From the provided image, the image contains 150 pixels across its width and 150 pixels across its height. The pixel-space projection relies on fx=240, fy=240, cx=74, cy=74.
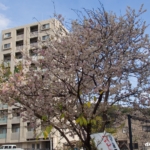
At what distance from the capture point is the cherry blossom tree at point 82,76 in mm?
5082

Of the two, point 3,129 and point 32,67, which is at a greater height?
point 32,67

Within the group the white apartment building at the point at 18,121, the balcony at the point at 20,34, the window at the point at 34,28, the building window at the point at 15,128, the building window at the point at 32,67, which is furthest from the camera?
the balcony at the point at 20,34

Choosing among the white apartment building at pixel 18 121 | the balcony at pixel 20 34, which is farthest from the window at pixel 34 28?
the balcony at pixel 20 34

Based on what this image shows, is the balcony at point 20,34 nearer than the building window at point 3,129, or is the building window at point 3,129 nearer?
the building window at point 3,129

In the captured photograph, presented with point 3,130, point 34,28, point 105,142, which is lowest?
point 105,142

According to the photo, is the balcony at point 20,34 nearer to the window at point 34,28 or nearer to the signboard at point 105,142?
the window at point 34,28

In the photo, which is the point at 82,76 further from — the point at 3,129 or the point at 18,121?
the point at 3,129

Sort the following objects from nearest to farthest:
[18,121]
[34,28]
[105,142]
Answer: [105,142], [18,121], [34,28]

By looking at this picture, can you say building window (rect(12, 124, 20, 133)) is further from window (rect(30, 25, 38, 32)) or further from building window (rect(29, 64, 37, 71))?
building window (rect(29, 64, 37, 71))

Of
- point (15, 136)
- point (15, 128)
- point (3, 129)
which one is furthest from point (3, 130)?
point (15, 136)

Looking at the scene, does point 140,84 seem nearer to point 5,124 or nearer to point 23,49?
point 23,49

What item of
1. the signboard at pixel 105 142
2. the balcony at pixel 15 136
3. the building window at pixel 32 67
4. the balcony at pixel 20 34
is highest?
the balcony at pixel 20 34

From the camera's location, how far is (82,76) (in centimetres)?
502

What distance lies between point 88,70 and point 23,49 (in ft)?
6.92
